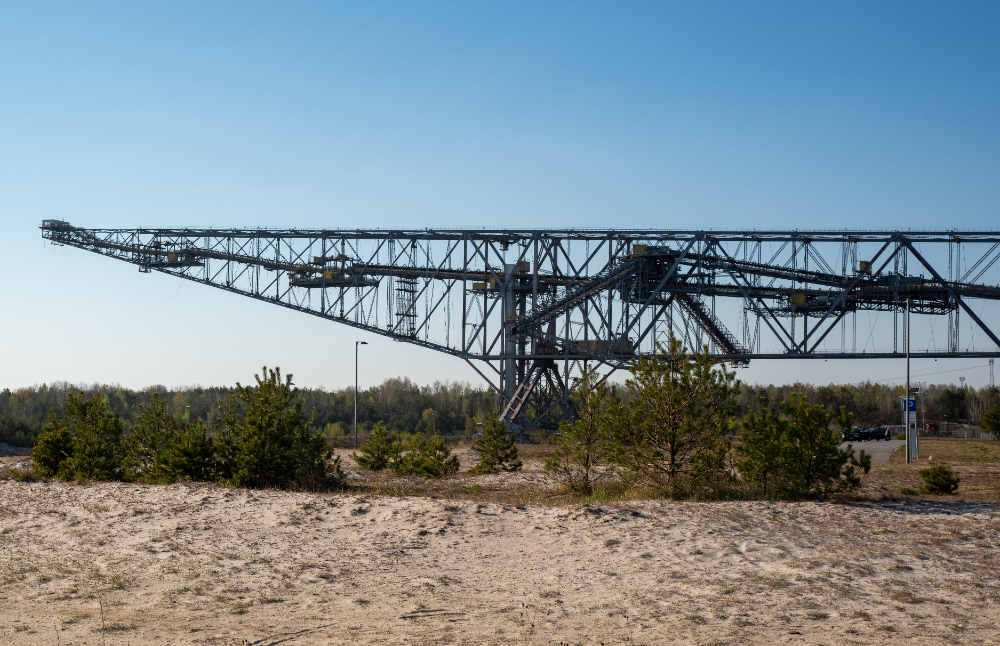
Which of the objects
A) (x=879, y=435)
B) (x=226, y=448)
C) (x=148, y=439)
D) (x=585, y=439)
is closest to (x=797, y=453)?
(x=585, y=439)

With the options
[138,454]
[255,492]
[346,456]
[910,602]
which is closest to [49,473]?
[138,454]

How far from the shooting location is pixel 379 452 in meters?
36.5

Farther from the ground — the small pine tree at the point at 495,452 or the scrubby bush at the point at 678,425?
the scrubby bush at the point at 678,425

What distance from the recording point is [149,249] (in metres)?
52.3

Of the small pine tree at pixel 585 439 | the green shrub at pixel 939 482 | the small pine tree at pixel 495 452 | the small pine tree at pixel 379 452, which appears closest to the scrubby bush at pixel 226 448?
the small pine tree at pixel 585 439

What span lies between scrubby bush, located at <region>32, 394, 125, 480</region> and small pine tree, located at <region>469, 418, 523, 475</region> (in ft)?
44.3

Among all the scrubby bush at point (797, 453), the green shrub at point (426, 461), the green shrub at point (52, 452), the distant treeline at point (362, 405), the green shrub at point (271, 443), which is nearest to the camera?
the scrubby bush at point (797, 453)

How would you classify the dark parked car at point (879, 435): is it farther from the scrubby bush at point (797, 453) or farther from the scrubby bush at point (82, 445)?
the scrubby bush at point (82, 445)

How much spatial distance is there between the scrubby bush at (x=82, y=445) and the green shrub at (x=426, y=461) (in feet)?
35.6

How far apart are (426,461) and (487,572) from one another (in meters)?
19.2

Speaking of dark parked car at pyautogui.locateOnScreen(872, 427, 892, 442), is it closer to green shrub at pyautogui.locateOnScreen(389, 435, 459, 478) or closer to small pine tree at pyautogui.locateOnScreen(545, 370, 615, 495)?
green shrub at pyautogui.locateOnScreen(389, 435, 459, 478)

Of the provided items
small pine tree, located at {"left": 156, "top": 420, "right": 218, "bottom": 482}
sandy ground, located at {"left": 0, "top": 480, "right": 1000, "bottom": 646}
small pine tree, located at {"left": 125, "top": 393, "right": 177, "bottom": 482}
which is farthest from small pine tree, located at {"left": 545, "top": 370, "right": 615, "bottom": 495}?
small pine tree, located at {"left": 125, "top": 393, "right": 177, "bottom": 482}

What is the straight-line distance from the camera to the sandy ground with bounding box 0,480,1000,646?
9.80 m

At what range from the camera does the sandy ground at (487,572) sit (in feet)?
32.1
